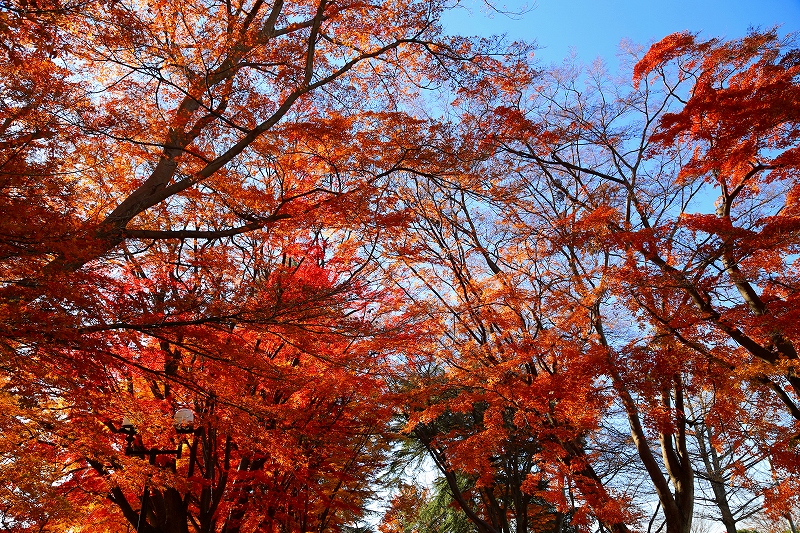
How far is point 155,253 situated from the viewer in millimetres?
8953

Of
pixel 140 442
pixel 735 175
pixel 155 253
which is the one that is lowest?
pixel 140 442

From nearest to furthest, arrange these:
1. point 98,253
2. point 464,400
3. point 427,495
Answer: point 98,253, point 464,400, point 427,495

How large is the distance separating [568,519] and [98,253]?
18425mm

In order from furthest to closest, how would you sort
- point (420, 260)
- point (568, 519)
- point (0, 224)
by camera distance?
point (568, 519) → point (420, 260) → point (0, 224)

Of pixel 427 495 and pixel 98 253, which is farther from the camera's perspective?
pixel 427 495

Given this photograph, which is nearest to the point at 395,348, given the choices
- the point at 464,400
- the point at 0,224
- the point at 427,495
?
the point at 464,400

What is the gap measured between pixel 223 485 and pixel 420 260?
5.67 meters

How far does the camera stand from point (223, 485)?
852cm

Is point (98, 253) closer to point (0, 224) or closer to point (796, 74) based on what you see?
point (0, 224)

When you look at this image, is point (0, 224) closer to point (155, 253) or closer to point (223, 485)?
point (155, 253)

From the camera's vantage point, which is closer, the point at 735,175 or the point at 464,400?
the point at 735,175

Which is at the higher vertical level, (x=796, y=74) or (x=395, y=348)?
(x=796, y=74)

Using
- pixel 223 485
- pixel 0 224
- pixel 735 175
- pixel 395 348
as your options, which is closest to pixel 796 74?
pixel 735 175

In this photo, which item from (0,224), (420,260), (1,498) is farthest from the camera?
(420,260)
